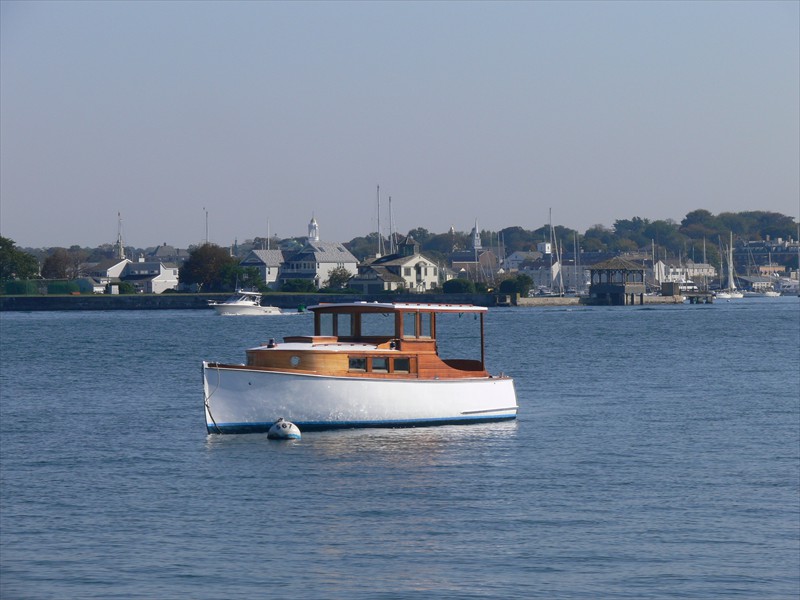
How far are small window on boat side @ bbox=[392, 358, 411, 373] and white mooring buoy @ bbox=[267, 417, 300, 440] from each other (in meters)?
4.05

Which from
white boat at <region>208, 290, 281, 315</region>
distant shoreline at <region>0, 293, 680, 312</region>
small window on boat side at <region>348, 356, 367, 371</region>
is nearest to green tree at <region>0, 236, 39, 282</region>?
distant shoreline at <region>0, 293, 680, 312</region>

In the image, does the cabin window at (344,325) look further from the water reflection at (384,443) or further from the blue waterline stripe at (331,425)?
the water reflection at (384,443)

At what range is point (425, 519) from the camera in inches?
1039

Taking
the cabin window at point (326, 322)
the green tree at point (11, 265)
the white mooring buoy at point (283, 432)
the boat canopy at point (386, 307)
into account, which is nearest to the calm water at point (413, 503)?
the white mooring buoy at point (283, 432)

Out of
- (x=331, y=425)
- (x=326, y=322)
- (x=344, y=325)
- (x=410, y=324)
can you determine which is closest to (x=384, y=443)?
(x=331, y=425)

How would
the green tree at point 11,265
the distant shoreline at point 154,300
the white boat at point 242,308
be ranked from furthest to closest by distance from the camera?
the green tree at point 11,265 < the distant shoreline at point 154,300 < the white boat at point 242,308

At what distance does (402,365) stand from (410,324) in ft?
5.95

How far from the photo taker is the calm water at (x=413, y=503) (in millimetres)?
22047

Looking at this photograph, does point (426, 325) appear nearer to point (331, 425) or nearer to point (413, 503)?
point (331, 425)

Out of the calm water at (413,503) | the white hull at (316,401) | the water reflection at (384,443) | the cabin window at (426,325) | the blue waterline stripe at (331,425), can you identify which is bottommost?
the calm water at (413,503)

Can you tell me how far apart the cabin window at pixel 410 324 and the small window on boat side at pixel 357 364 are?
2352mm

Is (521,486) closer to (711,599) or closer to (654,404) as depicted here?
(711,599)

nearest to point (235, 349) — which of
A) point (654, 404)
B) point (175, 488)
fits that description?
point (654, 404)

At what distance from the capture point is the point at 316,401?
37.2 meters
